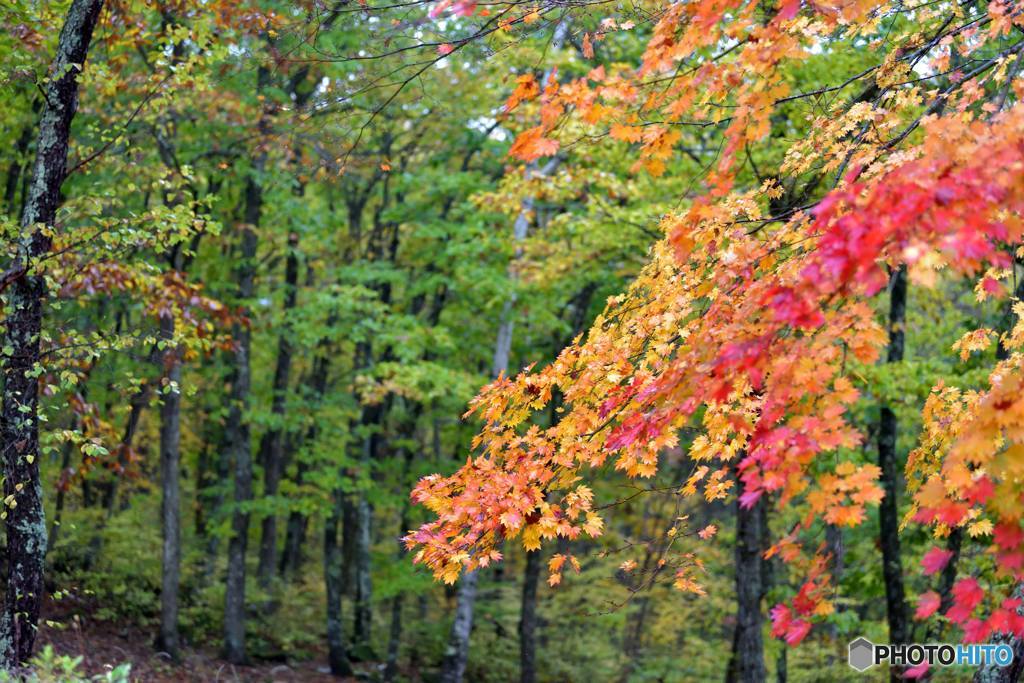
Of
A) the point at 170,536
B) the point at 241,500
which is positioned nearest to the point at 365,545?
the point at 241,500

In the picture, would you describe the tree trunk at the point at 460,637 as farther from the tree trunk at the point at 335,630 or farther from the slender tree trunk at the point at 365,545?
the tree trunk at the point at 335,630

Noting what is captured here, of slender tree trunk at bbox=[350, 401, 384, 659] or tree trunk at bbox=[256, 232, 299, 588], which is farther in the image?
slender tree trunk at bbox=[350, 401, 384, 659]

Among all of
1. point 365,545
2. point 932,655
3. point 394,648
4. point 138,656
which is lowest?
point 394,648

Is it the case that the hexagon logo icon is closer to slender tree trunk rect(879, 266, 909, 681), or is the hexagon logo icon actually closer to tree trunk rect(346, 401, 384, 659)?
slender tree trunk rect(879, 266, 909, 681)

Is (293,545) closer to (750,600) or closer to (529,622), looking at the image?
(529,622)

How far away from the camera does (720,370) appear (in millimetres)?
3420

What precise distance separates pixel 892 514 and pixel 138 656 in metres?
11.3

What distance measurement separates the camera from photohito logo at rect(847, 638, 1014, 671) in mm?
6020

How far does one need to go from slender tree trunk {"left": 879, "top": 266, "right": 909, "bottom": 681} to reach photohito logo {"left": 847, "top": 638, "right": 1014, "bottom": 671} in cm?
43

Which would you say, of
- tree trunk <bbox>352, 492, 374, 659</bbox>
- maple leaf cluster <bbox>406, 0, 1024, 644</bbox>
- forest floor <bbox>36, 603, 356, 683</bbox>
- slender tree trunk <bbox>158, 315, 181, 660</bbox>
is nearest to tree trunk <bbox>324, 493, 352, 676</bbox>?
forest floor <bbox>36, 603, 356, 683</bbox>

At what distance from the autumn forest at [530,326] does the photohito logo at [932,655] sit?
114mm

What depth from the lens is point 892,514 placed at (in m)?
11.8

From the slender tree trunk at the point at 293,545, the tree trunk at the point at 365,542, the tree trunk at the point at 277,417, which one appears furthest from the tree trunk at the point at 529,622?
the slender tree trunk at the point at 293,545

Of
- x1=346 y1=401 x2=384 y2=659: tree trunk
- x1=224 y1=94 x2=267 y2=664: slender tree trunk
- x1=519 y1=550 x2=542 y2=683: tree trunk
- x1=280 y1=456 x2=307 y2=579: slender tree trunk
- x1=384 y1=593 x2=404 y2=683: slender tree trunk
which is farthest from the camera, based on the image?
x1=280 y1=456 x2=307 y2=579: slender tree trunk
